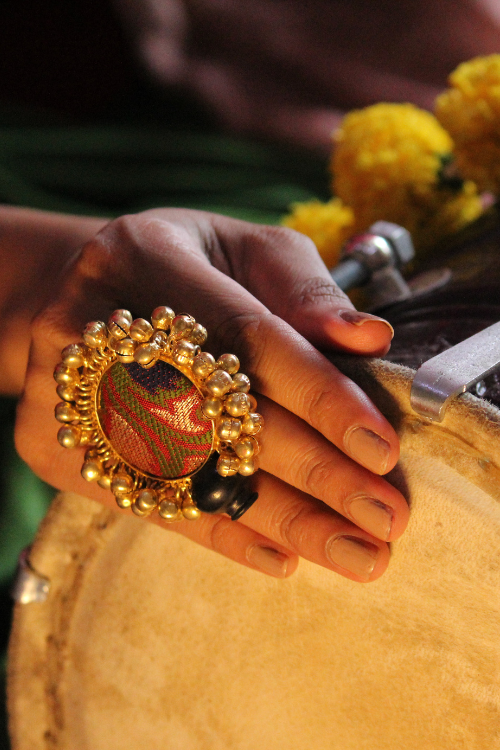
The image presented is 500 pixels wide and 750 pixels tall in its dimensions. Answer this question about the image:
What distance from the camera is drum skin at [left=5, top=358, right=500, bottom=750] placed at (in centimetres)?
32

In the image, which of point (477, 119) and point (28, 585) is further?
point (477, 119)

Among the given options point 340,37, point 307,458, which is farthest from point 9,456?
point 340,37

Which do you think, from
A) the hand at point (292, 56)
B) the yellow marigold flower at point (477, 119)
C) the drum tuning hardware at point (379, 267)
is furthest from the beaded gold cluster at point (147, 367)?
the hand at point (292, 56)

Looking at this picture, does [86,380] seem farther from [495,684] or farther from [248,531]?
[495,684]

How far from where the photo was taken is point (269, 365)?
0.35m

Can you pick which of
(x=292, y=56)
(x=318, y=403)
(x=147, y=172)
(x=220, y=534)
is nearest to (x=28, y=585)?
(x=220, y=534)

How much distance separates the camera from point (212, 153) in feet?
4.17

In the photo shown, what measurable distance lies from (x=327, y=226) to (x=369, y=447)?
2.16ft

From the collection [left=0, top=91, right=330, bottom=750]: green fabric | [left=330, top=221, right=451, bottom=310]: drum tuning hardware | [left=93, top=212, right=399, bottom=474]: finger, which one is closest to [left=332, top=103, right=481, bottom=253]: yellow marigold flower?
[left=330, top=221, right=451, bottom=310]: drum tuning hardware

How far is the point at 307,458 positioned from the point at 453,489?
0.25 feet

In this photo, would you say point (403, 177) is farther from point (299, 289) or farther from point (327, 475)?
point (327, 475)

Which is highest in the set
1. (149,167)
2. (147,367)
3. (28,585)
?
(147,367)

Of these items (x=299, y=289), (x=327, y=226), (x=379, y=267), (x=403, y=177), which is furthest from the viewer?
(x=327, y=226)

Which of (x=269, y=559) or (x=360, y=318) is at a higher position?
(x=360, y=318)
